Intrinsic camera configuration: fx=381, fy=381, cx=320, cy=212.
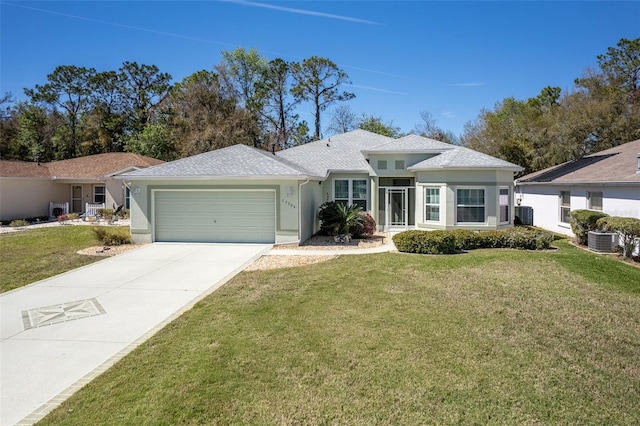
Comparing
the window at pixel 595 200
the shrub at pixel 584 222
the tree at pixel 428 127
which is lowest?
the shrub at pixel 584 222

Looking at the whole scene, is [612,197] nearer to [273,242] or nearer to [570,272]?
[570,272]

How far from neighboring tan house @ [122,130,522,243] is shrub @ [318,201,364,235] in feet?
2.50

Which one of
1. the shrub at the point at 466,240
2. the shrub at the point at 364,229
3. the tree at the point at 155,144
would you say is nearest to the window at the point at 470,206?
the shrub at the point at 466,240

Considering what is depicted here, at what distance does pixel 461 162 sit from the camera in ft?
54.8

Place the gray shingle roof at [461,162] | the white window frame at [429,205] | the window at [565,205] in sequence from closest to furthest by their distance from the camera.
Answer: the gray shingle roof at [461,162]
the white window frame at [429,205]
the window at [565,205]

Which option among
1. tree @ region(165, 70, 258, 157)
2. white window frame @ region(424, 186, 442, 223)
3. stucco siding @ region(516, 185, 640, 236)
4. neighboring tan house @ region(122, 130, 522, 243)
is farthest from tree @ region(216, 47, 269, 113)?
stucco siding @ region(516, 185, 640, 236)

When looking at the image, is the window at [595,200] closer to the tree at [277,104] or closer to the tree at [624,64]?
the tree at [624,64]

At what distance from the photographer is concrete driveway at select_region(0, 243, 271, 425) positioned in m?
4.89

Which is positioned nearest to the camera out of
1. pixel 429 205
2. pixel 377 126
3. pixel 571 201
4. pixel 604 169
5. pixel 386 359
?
pixel 386 359

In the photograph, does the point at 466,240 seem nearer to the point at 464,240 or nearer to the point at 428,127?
the point at 464,240

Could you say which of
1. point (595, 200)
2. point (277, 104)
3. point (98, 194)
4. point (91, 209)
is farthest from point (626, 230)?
point (277, 104)

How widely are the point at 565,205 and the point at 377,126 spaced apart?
2735cm

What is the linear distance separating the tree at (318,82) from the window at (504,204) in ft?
86.9

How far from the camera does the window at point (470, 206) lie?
16625mm
